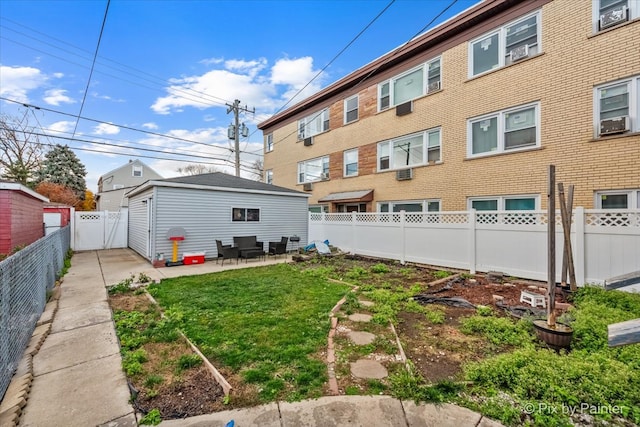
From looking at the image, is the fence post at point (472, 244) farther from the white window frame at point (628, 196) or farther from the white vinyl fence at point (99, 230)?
the white vinyl fence at point (99, 230)

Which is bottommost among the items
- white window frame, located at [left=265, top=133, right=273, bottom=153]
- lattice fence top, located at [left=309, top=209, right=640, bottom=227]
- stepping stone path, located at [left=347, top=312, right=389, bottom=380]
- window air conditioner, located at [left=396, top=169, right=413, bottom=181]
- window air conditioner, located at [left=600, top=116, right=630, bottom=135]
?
stepping stone path, located at [left=347, top=312, right=389, bottom=380]

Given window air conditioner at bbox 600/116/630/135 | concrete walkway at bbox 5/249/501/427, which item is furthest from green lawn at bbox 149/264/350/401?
window air conditioner at bbox 600/116/630/135

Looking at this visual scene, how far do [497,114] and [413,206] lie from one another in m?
4.34

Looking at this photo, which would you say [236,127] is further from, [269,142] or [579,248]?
[579,248]

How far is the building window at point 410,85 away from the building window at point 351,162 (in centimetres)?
248

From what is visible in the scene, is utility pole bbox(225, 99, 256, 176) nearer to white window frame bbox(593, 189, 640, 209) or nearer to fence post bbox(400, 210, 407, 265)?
fence post bbox(400, 210, 407, 265)

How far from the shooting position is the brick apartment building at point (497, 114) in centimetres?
725

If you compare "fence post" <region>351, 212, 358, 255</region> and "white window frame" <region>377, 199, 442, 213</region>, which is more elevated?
"white window frame" <region>377, 199, 442, 213</region>

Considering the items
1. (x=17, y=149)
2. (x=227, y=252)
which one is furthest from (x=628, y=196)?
(x=17, y=149)

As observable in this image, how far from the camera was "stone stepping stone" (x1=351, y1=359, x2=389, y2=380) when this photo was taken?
2748 millimetres

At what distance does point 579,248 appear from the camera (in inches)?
235

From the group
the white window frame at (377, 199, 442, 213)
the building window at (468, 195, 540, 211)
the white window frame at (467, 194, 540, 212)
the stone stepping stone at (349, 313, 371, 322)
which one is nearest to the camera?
the stone stepping stone at (349, 313, 371, 322)

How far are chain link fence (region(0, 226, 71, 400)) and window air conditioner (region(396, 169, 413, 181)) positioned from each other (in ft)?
36.7

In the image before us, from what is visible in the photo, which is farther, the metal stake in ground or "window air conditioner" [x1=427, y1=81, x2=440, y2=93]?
"window air conditioner" [x1=427, y1=81, x2=440, y2=93]
